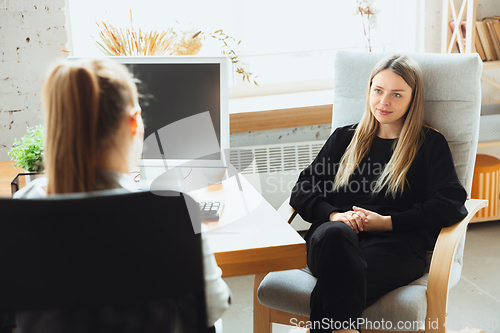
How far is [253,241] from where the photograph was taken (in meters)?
1.18

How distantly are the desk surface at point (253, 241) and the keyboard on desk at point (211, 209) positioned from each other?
18 millimetres

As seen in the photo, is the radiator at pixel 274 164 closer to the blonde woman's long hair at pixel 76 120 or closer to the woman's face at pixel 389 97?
the woman's face at pixel 389 97

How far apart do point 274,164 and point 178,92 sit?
3.94 ft

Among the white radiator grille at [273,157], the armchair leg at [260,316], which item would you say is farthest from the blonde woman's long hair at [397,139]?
the white radiator grille at [273,157]

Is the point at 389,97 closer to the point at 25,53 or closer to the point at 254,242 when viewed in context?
the point at 254,242

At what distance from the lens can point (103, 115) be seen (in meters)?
0.75

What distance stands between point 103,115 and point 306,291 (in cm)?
90

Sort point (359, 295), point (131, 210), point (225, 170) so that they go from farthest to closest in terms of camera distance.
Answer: point (225, 170) < point (359, 295) < point (131, 210)

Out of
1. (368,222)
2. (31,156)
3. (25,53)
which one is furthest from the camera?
(25,53)

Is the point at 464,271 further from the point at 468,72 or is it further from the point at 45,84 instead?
the point at 45,84

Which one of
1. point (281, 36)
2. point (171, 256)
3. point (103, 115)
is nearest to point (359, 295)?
point (171, 256)

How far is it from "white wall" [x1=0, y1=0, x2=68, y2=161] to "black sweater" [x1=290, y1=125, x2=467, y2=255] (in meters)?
1.34

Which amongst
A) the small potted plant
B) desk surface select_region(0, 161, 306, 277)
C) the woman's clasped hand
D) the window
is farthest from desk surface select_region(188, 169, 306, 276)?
the window

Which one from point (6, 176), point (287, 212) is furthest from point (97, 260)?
point (6, 176)
